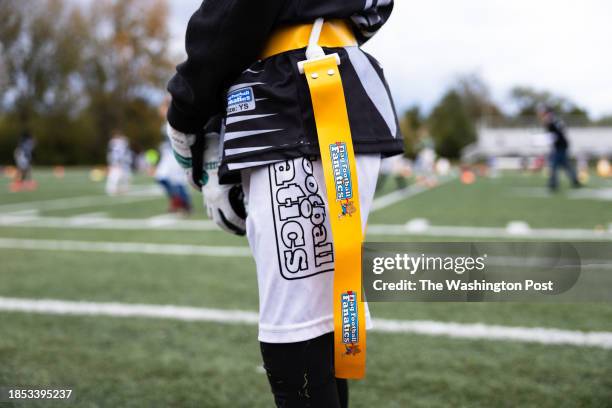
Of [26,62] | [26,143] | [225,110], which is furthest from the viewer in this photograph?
[26,62]

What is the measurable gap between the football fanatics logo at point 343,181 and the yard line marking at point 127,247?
15.9 feet

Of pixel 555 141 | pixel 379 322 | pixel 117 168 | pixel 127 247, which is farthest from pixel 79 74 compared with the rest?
pixel 379 322

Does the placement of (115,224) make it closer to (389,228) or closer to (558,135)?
(389,228)

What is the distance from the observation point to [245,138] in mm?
1351

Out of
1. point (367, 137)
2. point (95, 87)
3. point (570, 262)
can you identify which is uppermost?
point (95, 87)

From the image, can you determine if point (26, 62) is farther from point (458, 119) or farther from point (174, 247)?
point (458, 119)

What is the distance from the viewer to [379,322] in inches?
142

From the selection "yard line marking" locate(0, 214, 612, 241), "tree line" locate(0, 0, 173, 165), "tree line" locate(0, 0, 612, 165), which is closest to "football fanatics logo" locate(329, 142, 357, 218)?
"yard line marking" locate(0, 214, 612, 241)

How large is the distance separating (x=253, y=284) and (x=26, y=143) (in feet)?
62.7

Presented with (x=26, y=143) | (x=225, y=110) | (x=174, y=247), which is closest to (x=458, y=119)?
(x=26, y=143)

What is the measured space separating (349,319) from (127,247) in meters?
5.86

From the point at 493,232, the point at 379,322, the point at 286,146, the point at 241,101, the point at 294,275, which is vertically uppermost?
the point at 241,101

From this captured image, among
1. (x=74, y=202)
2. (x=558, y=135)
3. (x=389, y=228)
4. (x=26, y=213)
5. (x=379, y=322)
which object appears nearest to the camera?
(x=379, y=322)

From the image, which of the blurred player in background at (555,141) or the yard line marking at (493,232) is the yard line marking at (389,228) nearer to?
the yard line marking at (493,232)
